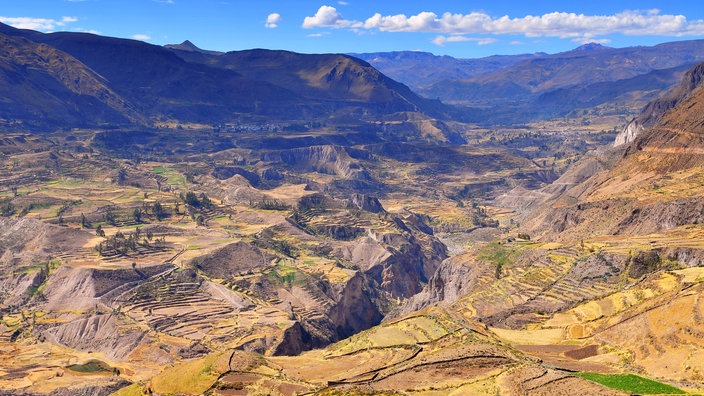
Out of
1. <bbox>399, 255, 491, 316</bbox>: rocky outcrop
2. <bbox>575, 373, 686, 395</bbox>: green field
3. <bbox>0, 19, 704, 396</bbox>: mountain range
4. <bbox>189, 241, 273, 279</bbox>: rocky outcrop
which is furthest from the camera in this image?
<bbox>189, 241, 273, 279</bbox>: rocky outcrop

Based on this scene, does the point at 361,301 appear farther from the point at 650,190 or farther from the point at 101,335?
the point at 650,190

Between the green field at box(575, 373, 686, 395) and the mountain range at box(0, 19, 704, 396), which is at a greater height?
the green field at box(575, 373, 686, 395)

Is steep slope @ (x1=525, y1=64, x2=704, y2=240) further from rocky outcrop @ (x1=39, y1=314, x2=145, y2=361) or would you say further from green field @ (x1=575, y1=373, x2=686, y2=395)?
rocky outcrop @ (x1=39, y1=314, x2=145, y2=361)

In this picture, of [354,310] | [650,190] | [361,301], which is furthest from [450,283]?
[650,190]

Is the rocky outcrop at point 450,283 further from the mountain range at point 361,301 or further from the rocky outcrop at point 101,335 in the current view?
the rocky outcrop at point 101,335

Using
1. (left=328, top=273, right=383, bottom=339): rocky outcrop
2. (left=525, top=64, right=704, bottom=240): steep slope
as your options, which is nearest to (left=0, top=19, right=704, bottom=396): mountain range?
(left=328, top=273, right=383, bottom=339): rocky outcrop

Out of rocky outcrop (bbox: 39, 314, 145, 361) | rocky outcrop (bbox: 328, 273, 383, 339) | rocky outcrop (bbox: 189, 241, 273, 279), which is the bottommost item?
rocky outcrop (bbox: 328, 273, 383, 339)

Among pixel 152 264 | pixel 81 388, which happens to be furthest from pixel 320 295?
pixel 81 388

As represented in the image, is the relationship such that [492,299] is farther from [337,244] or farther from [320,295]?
[337,244]

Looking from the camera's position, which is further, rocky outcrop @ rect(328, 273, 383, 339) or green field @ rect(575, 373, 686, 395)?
rocky outcrop @ rect(328, 273, 383, 339)
